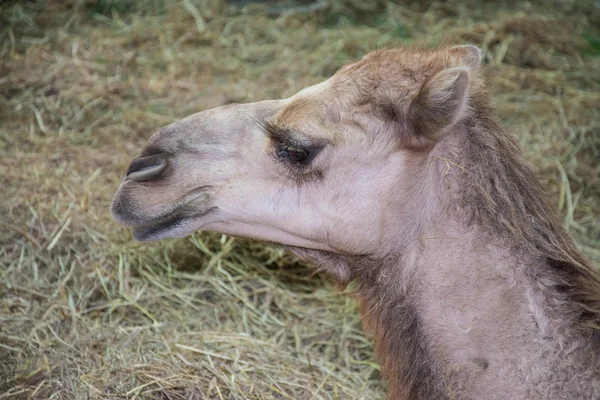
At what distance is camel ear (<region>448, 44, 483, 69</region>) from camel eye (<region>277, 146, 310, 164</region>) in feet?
2.49

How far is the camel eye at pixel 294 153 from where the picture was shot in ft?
10.8

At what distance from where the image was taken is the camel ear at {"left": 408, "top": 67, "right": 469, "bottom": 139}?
3.06m

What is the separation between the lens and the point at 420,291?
10.6 feet

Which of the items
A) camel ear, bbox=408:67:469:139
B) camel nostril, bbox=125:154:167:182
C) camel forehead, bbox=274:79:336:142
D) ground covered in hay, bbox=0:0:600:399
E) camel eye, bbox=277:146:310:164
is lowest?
ground covered in hay, bbox=0:0:600:399

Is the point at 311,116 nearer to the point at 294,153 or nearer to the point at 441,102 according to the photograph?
the point at 294,153

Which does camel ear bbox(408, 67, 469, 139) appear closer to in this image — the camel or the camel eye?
the camel

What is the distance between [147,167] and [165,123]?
3054 millimetres

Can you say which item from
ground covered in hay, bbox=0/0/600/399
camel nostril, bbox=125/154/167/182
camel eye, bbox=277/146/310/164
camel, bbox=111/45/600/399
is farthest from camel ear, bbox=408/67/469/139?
camel nostril, bbox=125/154/167/182

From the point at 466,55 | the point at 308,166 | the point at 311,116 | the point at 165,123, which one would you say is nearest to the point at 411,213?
the point at 308,166

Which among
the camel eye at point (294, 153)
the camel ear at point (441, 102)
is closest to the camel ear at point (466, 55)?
the camel ear at point (441, 102)

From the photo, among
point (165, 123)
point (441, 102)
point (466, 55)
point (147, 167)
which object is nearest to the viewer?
point (441, 102)

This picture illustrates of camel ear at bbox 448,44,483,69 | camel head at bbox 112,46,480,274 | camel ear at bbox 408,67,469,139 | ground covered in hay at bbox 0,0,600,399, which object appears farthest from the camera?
ground covered in hay at bbox 0,0,600,399

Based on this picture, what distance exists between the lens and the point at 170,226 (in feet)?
11.3

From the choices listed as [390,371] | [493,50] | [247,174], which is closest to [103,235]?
[247,174]
